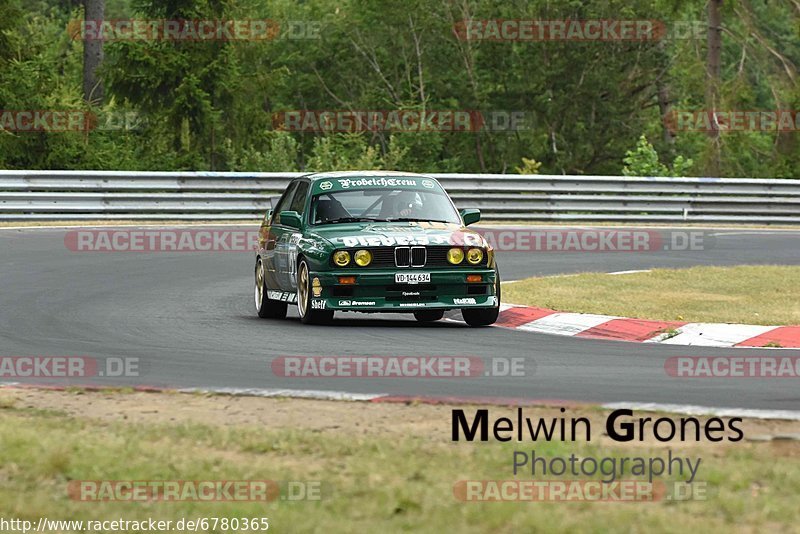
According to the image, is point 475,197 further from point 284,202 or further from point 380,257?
point 380,257

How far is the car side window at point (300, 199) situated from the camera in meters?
15.2

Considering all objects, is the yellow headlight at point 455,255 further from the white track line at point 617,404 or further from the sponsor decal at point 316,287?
the white track line at point 617,404

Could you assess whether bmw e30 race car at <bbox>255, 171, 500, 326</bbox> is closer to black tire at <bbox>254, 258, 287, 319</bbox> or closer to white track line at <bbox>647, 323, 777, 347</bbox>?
black tire at <bbox>254, 258, 287, 319</bbox>

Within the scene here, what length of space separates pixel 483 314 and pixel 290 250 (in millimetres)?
2051

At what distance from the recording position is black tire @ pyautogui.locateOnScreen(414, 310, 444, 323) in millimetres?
15020

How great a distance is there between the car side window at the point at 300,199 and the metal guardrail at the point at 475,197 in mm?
11323

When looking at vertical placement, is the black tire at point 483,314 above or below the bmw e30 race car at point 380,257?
below

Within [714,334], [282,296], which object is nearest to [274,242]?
[282,296]

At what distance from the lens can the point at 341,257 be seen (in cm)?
1376

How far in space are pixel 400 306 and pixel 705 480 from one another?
7.29 metres

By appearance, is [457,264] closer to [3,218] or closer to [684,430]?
[684,430]

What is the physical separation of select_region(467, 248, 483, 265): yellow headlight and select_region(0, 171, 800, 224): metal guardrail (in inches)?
512

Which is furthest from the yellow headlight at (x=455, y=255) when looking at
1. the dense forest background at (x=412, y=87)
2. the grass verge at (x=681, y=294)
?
the dense forest background at (x=412, y=87)

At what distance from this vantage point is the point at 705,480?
260 inches
